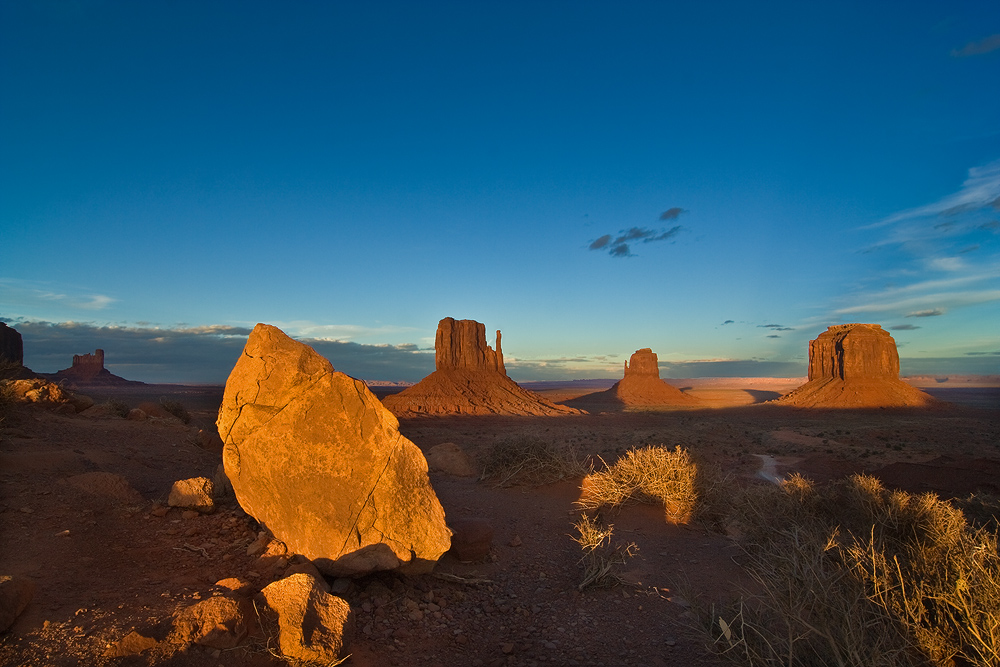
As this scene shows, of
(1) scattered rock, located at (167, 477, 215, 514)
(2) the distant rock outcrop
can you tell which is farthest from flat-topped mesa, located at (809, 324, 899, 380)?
(2) the distant rock outcrop

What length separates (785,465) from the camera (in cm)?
1792

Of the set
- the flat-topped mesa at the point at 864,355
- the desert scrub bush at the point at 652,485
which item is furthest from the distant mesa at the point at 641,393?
the desert scrub bush at the point at 652,485

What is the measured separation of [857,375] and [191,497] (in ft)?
231

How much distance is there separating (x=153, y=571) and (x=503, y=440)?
27.7 feet

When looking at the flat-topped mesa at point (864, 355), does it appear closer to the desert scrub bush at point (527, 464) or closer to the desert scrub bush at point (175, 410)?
the desert scrub bush at point (527, 464)

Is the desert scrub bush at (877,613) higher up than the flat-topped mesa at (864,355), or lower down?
lower down

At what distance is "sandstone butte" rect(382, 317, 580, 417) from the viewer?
Answer: 51.8 metres

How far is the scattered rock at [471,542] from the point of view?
6.52 meters

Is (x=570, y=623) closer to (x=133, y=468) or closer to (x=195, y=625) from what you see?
(x=195, y=625)

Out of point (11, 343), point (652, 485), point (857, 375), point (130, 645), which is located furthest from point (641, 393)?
point (130, 645)

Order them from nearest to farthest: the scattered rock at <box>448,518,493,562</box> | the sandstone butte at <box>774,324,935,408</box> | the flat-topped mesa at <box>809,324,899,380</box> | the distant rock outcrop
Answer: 1. the scattered rock at <box>448,518,493,562</box>
2. the distant rock outcrop
3. the sandstone butte at <box>774,324,935,408</box>
4. the flat-topped mesa at <box>809,324,899,380</box>

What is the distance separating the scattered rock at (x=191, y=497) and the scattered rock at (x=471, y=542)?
3012 millimetres

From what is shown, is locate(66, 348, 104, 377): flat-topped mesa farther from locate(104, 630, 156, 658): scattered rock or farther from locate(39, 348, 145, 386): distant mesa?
A: locate(104, 630, 156, 658): scattered rock

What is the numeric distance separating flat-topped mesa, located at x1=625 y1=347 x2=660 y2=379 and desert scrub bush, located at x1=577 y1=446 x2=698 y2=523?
276 feet
